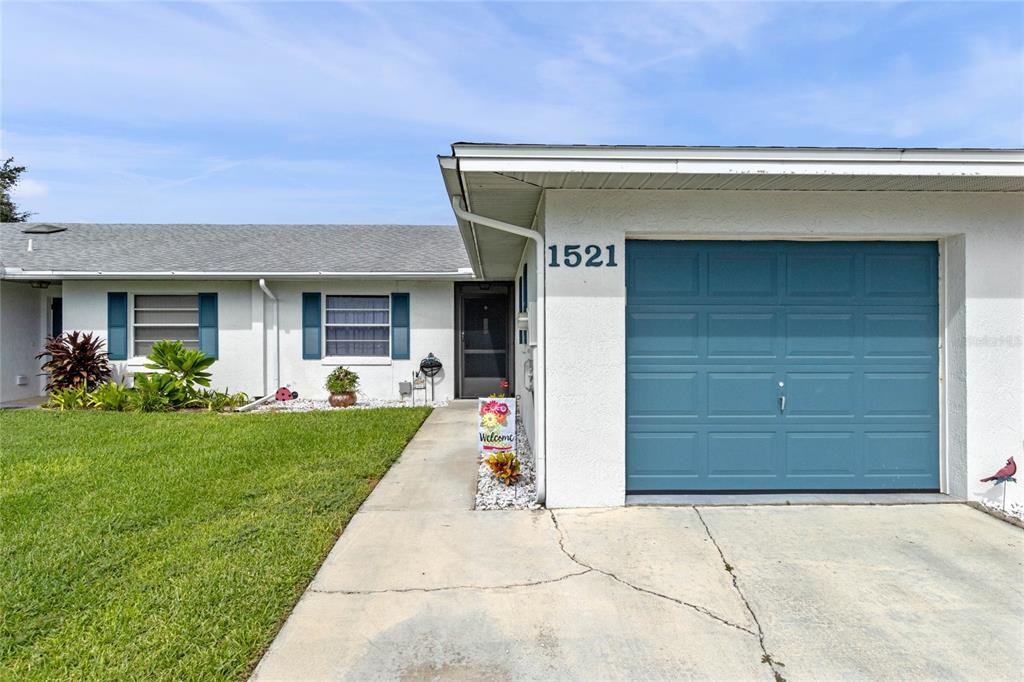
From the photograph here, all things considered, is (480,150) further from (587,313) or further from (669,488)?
(669,488)

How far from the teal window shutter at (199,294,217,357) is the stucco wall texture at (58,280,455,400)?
110 millimetres

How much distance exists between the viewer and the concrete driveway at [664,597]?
2.59 metres

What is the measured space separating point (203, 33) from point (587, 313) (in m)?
5.89

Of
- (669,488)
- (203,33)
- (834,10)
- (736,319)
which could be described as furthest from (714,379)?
(203,33)

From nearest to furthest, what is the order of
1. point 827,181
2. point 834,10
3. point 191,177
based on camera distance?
point 827,181 < point 834,10 < point 191,177

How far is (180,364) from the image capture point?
10.5 meters

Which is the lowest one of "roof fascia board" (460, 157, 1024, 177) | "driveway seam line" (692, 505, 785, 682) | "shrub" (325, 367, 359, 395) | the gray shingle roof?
"driveway seam line" (692, 505, 785, 682)

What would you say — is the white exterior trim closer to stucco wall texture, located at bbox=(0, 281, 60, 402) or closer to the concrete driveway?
the concrete driveway

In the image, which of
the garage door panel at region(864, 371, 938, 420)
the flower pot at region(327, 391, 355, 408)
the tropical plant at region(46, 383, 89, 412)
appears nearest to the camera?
the garage door panel at region(864, 371, 938, 420)

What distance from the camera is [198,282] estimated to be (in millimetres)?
11547

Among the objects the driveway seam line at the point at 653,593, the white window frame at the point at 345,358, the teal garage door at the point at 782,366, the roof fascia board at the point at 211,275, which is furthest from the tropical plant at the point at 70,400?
the teal garage door at the point at 782,366

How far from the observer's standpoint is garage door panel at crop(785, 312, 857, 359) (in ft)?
16.4

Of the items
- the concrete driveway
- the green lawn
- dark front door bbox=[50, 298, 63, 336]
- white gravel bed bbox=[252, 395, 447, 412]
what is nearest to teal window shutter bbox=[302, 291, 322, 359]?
white gravel bed bbox=[252, 395, 447, 412]

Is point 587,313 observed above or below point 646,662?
above
